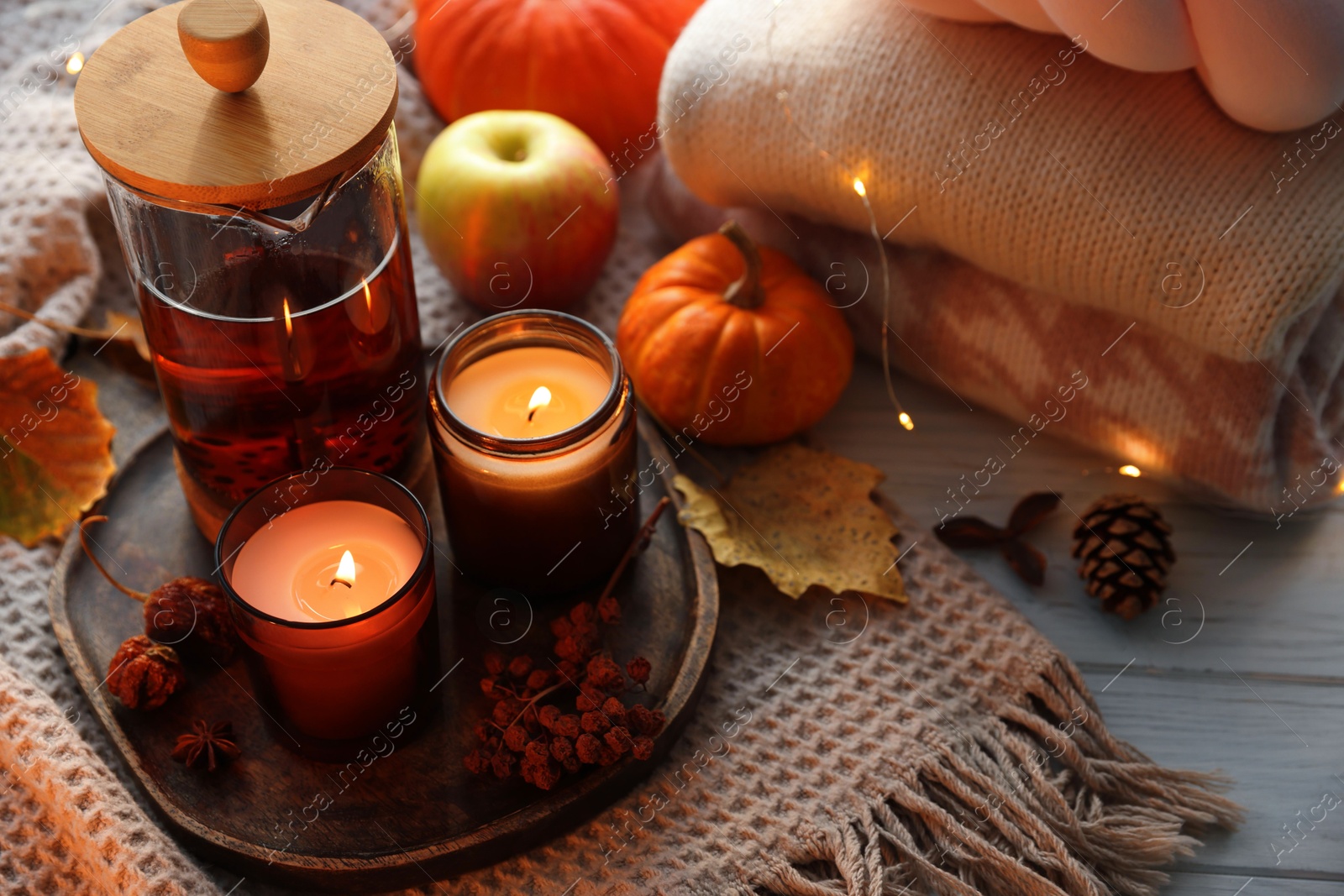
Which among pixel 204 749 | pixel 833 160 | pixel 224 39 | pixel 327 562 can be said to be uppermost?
pixel 224 39

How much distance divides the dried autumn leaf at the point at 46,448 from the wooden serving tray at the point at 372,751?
0.03 metres

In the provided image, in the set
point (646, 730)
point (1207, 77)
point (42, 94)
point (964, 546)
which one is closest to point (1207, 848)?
point (964, 546)

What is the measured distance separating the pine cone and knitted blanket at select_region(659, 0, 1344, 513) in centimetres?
8

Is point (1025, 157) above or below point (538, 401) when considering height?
above

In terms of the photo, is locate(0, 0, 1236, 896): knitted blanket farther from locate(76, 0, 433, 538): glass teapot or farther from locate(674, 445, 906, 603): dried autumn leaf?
locate(76, 0, 433, 538): glass teapot

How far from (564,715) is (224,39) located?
44cm

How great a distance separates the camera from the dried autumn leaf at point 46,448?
84 centimetres

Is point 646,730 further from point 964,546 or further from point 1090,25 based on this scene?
point 1090,25

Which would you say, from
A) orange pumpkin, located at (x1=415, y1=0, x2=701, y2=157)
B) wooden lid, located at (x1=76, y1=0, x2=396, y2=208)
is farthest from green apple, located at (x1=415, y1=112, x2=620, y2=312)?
wooden lid, located at (x1=76, y1=0, x2=396, y2=208)

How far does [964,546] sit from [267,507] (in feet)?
1.75

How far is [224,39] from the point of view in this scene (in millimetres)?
620

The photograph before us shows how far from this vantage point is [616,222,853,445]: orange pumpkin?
3.06 feet

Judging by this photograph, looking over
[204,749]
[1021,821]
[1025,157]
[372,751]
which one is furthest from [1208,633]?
[204,749]

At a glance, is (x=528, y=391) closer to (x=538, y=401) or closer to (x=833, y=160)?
(x=538, y=401)
